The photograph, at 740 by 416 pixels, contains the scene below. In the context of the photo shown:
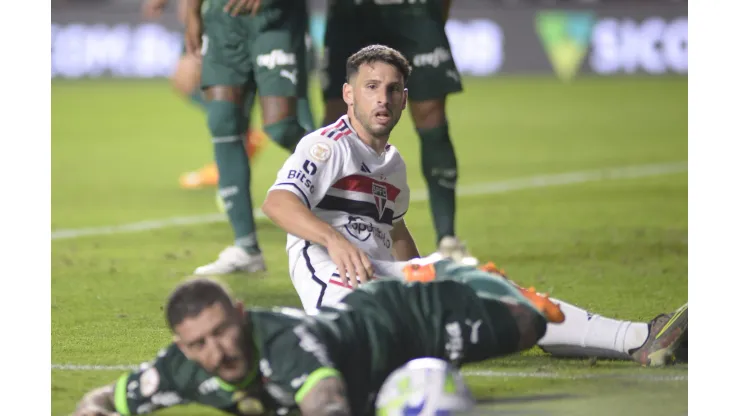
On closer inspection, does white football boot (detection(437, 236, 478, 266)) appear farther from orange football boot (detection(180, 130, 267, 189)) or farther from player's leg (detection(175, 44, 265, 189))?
orange football boot (detection(180, 130, 267, 189))

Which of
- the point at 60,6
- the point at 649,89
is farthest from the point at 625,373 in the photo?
the point at 60,6

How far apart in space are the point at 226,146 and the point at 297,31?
0.71 metres

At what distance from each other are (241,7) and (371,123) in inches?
88.5

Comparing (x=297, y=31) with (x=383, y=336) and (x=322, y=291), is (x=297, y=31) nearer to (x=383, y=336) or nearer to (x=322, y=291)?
(x=322, y=291)

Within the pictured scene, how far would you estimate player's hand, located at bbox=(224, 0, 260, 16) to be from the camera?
269 inches

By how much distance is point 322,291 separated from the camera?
4719 millimetres

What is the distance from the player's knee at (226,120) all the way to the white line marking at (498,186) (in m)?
1.88

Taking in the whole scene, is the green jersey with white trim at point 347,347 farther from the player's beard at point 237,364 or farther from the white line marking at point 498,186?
the white line marking at point 498,186

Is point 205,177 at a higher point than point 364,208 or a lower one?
lower

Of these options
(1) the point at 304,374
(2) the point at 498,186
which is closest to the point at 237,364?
(1) the point at 304,374

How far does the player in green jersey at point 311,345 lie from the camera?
12.2 feet

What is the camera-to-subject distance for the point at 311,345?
3.79 meters

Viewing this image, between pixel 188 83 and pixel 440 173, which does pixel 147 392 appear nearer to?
pixel 440 173

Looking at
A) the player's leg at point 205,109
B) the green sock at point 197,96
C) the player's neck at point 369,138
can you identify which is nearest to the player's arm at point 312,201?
the player's neck at point 369,138
